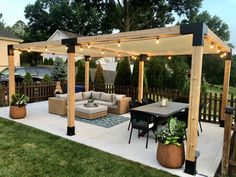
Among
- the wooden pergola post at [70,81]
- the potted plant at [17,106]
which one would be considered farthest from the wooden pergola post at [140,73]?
the potted plant at [17,106]

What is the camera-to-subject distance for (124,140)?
5453 mm

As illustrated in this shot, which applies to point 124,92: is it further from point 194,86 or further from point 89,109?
point 194,86

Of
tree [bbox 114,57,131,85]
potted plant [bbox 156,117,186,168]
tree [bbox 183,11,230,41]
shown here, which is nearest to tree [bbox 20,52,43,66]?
tree [bbox 114,57,131,85]

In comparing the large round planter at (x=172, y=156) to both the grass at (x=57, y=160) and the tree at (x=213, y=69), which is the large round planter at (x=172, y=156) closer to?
Result: the grass at (x=57, y=160)

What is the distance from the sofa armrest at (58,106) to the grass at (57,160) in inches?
98.1

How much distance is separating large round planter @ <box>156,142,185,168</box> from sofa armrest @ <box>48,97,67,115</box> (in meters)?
4.82

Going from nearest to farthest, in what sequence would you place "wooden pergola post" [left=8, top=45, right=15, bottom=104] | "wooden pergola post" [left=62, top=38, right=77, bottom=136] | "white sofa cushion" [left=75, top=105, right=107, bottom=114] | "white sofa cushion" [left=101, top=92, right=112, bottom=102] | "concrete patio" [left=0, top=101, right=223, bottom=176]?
1. "concrete patio" [left=0, top=101, right=223, bottom=176]
2. "wooden pergola post" [left=62, top=38, right=77, bottom=136]
3. "white sofa cushion" [left=75, top=105, right=107, bottom=114]
4. "wooden pergola post" [left=8, top=45, right=15, bottom=104]
5. "white sofa cushion" [left=101, top=92, right=112, bottom=102]

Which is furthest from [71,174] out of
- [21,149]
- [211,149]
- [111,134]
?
[211,149]

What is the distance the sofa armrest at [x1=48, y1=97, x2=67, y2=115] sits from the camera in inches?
309

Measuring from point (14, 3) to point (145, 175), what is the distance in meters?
40.8

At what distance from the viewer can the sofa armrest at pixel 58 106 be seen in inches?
309

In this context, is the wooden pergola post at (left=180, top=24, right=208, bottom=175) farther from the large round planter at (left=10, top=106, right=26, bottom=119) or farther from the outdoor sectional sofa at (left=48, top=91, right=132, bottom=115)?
the large round planter at (left=10, top=106, right=26, bottom=119)

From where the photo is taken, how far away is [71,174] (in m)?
3.62

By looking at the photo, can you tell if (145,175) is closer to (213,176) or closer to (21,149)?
(213,176)
